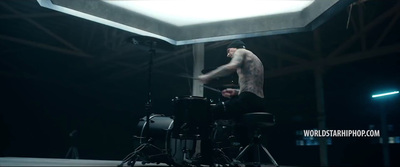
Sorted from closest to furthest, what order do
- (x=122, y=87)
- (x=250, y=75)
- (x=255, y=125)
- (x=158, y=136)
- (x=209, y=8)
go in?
(x=255, y=125) < (x=250, y=75) < (x=158, y=136) < (x=209, y=8) < (x=122, y=87)

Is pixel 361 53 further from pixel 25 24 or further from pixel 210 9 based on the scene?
pixel 25 24

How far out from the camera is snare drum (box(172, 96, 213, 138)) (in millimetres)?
3768

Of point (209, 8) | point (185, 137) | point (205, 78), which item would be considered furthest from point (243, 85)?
point (209, 8)

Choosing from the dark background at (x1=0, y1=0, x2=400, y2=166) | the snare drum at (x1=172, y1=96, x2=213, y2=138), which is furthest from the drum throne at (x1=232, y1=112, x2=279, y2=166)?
the dark background at (x1=0, y1=0, x2=400, y2=166)

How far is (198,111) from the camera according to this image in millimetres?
3785

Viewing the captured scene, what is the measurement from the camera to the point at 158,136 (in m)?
4.38

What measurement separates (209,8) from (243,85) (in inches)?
68.5

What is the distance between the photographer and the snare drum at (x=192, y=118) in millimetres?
3768

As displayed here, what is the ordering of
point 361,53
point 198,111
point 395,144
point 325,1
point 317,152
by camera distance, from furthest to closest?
point 317,152, point 395,144, point 361,53, point 325,1, point 198,111

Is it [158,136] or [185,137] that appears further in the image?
[158,136]

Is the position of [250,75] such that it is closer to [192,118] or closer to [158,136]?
[192,118]

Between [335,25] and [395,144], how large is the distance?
5.01 meters

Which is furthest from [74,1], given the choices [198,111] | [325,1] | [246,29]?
[325,1]

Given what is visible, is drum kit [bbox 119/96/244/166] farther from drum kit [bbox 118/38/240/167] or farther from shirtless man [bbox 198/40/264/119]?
shirtless man [bbox 198/40/264/119]
